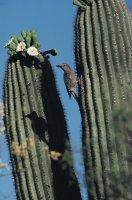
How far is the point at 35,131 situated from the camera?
8211 millimetres

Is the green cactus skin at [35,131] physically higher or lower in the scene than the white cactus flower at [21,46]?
lower

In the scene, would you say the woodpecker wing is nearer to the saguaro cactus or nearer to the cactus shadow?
the saguaro cactus

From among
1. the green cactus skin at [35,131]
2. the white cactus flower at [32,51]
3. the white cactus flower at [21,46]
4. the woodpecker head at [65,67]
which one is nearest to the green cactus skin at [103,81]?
the woodpecker head at [65,67]

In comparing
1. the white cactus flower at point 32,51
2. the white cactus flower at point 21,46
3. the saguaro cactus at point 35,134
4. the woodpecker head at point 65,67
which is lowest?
the saguaro cactus at point 35,134

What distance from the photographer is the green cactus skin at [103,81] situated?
7.05m

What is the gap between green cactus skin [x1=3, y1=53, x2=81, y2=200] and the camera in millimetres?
7887

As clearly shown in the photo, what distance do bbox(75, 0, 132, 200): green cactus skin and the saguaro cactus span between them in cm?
73

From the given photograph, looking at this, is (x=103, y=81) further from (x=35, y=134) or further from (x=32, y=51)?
(x=32, y=51)

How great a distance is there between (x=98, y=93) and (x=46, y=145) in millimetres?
1212

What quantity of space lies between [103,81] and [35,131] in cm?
130

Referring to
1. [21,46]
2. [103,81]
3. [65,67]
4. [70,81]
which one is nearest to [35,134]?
[70,81]

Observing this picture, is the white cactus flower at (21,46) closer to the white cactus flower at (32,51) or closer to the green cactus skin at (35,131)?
the white cactus flower at (32,51)

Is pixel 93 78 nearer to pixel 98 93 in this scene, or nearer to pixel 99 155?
pixel 98 93

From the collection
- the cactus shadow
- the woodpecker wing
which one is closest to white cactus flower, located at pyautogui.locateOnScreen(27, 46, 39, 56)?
the woodpecker wing
